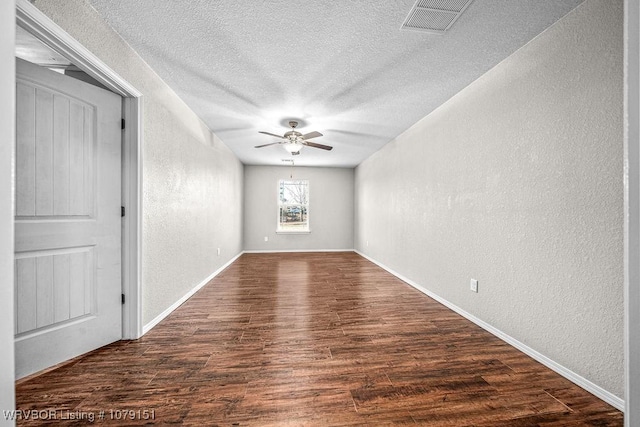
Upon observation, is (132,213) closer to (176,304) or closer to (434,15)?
(176,304)

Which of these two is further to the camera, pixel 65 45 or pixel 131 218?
pixel 131 218

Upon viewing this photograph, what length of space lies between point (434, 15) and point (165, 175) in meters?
2.71

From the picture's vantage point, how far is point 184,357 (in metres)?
1.90

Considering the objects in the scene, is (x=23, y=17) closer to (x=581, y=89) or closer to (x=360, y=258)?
(x=581, y=89)

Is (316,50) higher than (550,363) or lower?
higher

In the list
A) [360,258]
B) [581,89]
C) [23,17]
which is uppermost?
[23,17]

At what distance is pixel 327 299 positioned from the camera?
319 cm

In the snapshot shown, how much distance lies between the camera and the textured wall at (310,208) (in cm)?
714

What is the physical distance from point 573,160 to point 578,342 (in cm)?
118

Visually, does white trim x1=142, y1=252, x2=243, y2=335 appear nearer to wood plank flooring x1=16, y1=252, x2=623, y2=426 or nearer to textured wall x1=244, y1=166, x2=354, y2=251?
wood plank flooring x1=16, y1=252, x2=623, y2=426

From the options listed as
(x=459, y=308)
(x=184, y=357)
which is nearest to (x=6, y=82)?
(x=184, y=357)

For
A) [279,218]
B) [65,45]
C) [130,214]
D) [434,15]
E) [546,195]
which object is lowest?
[279,218]

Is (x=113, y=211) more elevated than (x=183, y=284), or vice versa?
(x=113, y=211)

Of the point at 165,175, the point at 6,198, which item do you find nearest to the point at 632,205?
the point at 6,198
